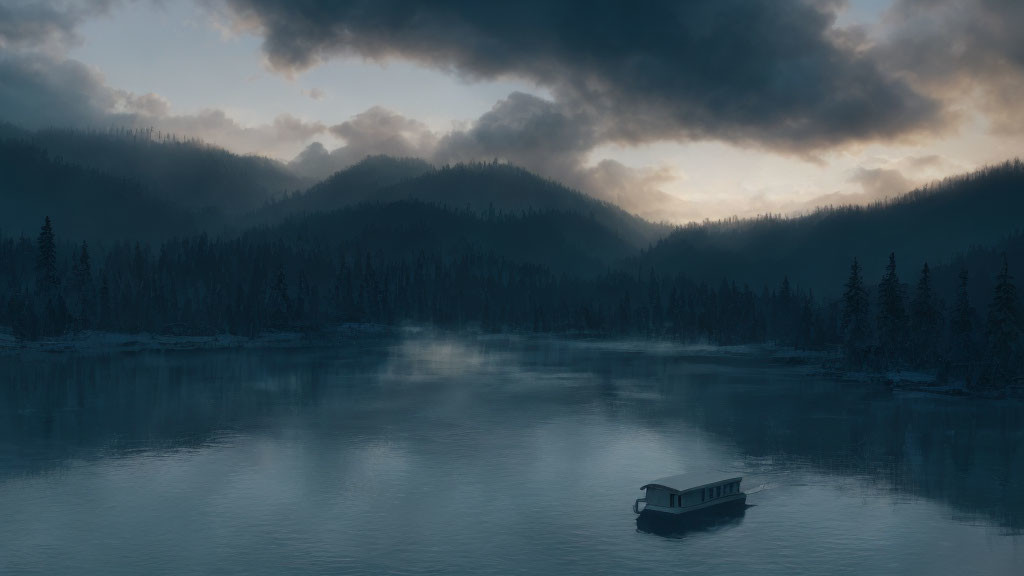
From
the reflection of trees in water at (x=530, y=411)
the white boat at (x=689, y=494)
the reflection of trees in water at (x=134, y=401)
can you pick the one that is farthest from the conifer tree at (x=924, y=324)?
the reflection of trees in water at (x=134, y=401)

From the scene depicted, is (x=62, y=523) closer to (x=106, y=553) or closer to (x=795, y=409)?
(x=106, y=553)

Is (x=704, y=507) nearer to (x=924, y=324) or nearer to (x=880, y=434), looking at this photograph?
(x=880, y=434)

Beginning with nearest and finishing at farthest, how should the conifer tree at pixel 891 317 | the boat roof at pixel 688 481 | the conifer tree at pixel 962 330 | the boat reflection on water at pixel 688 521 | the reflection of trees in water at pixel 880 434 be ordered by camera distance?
the boat reflection on water at pixel 688 521
the boat roof at pixel 688 481
the reflection of trees in water at pixel 880 434
the conifer tree at pixel 962 330
the conifer tree at pixel 891 317

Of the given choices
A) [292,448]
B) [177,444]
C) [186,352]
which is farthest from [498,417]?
[186,352]

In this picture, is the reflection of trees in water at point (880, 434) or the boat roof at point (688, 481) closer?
the boat roof at point (688, 481)

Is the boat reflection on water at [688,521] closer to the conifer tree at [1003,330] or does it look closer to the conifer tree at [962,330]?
the conifer tree at [1003,330]

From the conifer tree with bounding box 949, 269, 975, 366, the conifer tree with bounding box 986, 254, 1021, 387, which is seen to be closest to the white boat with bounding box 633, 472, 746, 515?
the conifer tree with bounding box 986, 254, 1021, 387
